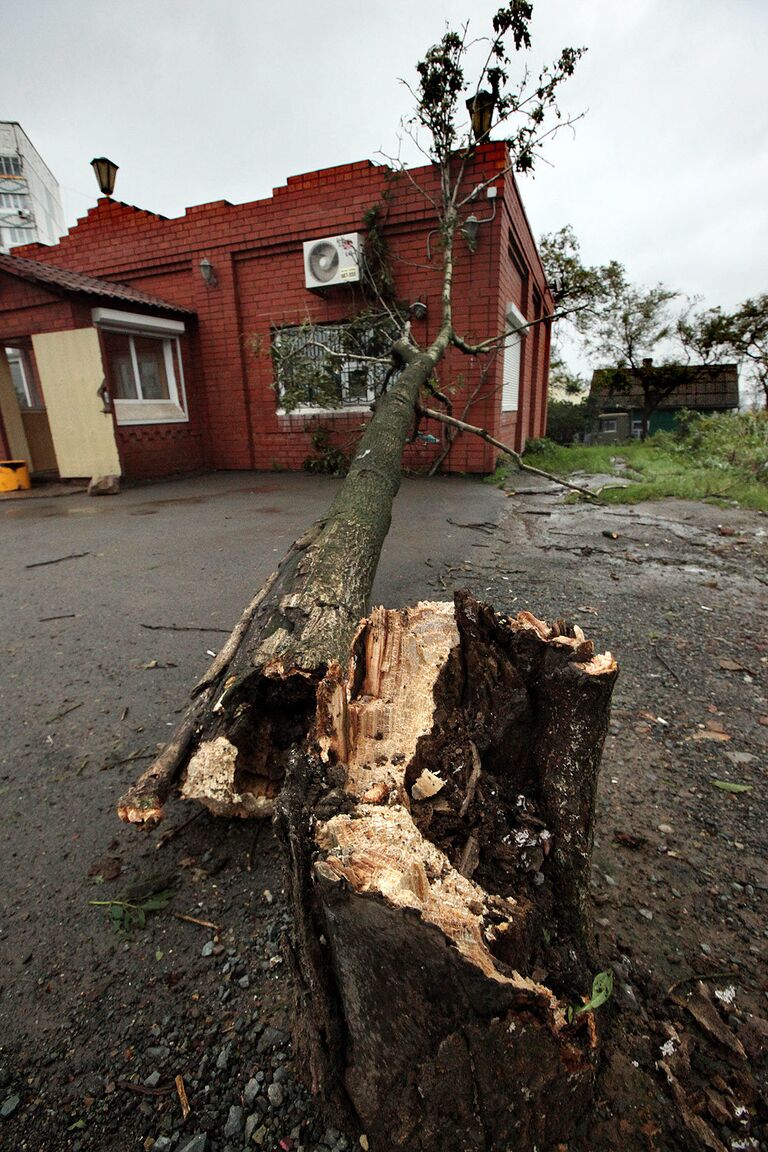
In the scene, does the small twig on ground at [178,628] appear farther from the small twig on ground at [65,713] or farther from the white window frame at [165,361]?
the white window frame at [165,361]

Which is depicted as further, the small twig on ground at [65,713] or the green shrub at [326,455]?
the green shrub at [326,455]

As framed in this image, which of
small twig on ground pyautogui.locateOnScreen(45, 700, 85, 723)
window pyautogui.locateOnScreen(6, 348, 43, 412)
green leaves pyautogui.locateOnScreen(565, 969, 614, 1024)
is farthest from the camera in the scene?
window pyautogui.locateOnScreen(6, 348, 43, 412)

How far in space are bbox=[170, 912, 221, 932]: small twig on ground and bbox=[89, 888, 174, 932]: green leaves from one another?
53mm

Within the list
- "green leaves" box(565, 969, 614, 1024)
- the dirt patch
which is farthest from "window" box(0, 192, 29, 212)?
"green leaves" box(565, 969, 614, 1024)

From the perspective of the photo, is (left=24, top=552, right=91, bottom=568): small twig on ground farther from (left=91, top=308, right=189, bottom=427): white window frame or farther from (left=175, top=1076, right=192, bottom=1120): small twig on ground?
(left=91, top=308, right=189, bottom=427): white window frame

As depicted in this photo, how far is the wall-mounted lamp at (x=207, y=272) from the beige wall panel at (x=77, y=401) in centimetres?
253

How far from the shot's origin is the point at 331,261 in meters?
9.10

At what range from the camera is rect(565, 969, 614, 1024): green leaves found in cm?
103

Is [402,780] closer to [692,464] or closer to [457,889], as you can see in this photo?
[457,889]

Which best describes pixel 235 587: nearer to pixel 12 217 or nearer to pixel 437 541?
pixel 437 541

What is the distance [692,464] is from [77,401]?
11.1 metres

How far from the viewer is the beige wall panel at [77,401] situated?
8945 mm

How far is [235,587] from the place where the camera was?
13.7 ft

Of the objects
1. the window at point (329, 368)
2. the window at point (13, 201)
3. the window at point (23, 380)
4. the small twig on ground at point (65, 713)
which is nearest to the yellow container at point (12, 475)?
the window at point (329, 368)
